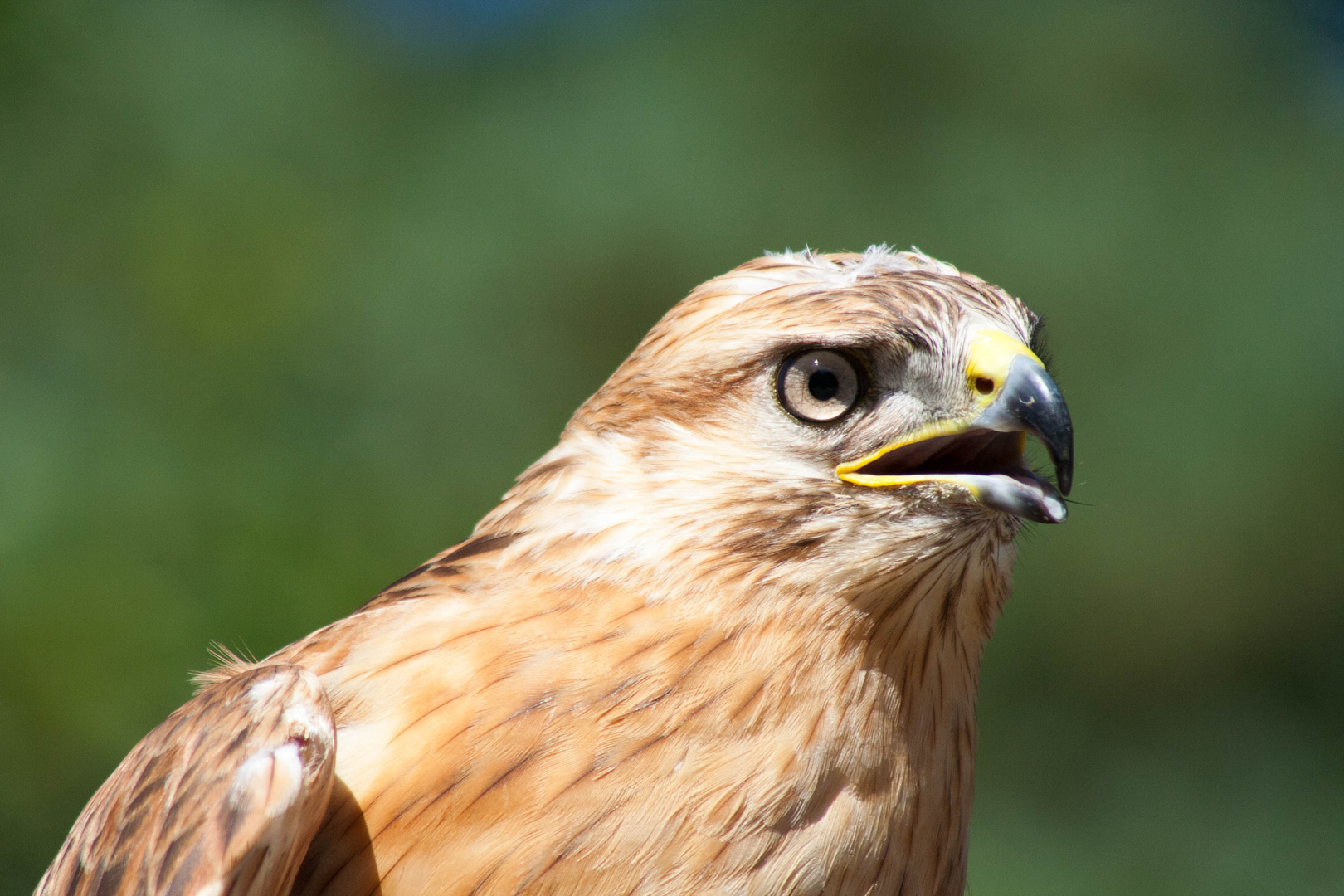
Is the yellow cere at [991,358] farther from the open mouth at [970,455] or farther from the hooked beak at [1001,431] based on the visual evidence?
the open mouth at [970,455]

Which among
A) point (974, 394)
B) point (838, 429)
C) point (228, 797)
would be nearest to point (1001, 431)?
point (974, 394)

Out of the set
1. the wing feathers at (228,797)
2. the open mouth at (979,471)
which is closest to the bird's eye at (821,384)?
the open mouth at (979,471)

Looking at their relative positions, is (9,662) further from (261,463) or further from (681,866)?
(681,866)

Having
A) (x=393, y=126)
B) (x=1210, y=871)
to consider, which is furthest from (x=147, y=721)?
(x=1210, y=871)

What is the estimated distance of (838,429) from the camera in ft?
5.67

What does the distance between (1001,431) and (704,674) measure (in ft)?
1.92

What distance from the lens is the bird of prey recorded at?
5.29 feet

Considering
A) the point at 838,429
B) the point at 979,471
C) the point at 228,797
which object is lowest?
the point at 228,797

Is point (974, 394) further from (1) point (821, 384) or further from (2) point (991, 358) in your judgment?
(1) point (821, 384)

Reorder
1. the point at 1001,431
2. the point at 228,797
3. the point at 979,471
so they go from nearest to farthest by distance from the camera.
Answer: the point at 228,797
the point at 1001,431
the point at 979,471

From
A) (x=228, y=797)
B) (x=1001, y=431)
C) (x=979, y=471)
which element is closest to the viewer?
(x=228, y=797)

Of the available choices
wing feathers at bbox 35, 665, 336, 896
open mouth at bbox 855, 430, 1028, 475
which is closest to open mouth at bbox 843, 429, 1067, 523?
open mouth at bbox 855, 430, 1028, 475

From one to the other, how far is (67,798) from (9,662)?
79cm

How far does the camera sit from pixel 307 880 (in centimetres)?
168
